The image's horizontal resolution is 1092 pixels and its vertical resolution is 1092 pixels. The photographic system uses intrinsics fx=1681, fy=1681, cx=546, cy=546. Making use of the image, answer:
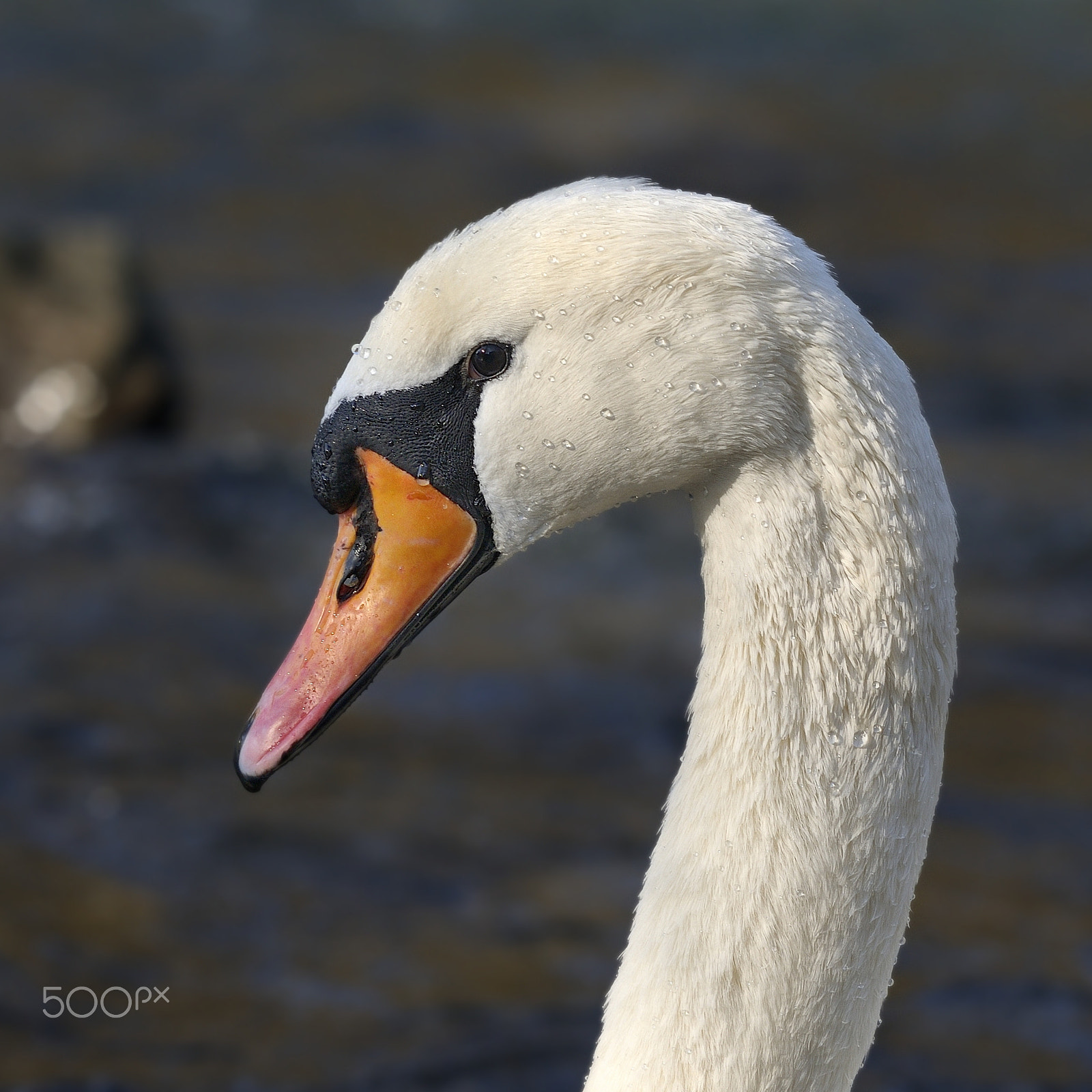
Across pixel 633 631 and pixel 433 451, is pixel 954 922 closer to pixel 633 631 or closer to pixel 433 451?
pixel 633 631

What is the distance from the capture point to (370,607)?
2.77m

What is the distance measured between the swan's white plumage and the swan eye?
0.7 inches

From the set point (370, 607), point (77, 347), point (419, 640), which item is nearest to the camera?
point (370, 607)

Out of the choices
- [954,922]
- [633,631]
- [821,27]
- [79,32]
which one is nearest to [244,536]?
[633,631]

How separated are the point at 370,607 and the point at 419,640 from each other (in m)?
5.23

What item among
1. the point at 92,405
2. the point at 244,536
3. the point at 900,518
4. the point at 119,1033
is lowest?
the point at 119,1033

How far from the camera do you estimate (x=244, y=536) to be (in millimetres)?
8766

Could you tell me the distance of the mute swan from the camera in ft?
7.99

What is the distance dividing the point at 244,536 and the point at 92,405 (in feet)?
4.64

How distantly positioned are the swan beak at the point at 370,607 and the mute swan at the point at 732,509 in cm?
1

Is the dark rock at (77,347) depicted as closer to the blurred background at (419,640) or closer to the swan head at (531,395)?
the blurred background at (419,640)

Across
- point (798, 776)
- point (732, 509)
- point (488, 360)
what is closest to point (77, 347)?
point (488, 360)

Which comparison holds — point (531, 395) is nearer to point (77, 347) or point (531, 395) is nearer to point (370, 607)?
point (370, 607)

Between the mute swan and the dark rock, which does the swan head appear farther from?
the dark rock
